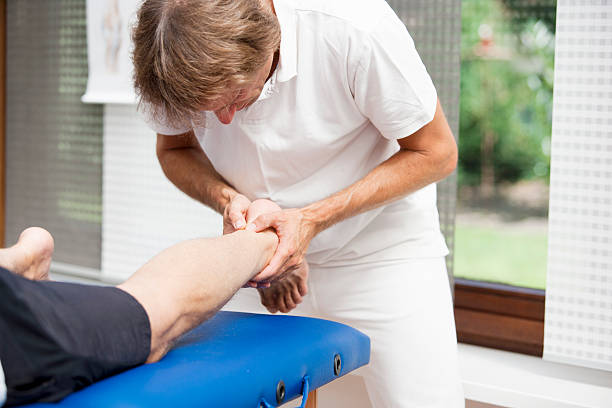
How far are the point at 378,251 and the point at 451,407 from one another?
1.28 ft

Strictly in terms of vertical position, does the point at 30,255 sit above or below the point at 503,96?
below

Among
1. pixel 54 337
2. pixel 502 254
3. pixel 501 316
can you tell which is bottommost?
pixel 502 254

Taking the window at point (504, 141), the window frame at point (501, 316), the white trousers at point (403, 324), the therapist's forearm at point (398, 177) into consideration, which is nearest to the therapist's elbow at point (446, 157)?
the therapist's forearm at point (398, 177)

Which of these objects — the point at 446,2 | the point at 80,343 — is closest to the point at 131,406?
the point at 80,343

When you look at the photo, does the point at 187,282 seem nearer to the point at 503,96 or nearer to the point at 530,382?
the point at 530,382

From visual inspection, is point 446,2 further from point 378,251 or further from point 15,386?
point 15,386

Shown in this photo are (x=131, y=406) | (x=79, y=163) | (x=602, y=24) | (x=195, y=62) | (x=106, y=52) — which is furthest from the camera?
(x=79, y=163)

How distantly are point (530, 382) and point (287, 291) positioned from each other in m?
0.88

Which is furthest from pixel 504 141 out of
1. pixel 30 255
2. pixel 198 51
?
pixel 30 255

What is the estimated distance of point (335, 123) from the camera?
1.48m

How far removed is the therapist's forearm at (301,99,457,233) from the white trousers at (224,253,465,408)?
0.21m

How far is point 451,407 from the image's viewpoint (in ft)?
5.03

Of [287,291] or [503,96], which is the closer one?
[287,291]

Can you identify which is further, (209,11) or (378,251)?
(378,251)
